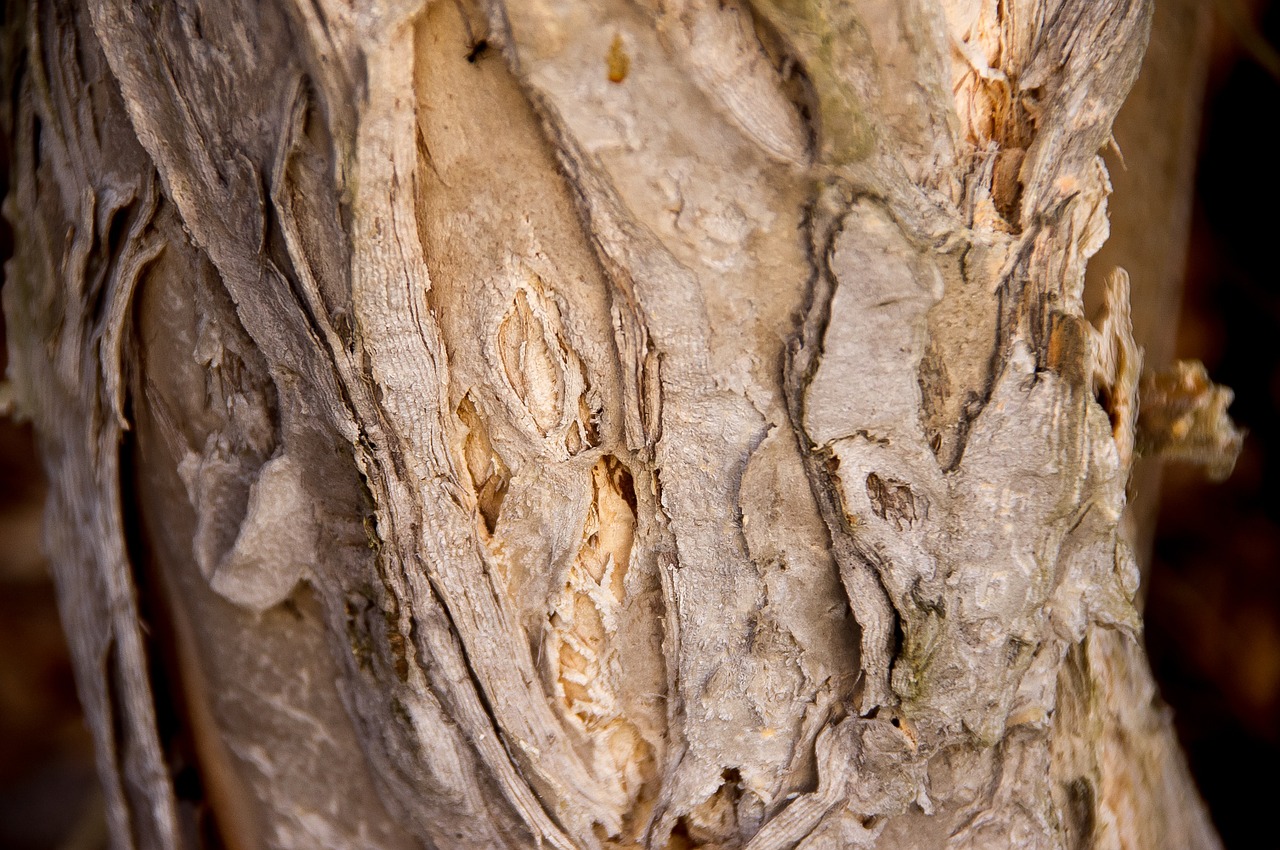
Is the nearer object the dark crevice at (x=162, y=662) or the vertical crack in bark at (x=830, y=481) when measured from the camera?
the vertical crack in bark at (x=830, y=481)

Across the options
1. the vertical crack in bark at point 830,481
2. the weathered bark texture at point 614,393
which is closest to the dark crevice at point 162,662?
the weathered bark texture at point 614,393

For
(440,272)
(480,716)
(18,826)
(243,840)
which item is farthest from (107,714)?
(18,826)

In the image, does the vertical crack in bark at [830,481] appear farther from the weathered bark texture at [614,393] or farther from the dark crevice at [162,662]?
the dark crevice at [162,662]

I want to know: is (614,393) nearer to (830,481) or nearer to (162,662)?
(830,481)

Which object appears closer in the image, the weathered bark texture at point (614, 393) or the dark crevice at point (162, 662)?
the weathered bark texture at point (614, 393)

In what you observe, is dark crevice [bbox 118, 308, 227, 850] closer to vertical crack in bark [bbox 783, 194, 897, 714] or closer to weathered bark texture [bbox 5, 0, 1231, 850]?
weathered bark texture [bbox 5, 0, 1231, 850]

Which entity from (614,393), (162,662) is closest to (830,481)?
(614,393)

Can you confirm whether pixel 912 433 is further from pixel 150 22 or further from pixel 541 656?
pixel 150 22

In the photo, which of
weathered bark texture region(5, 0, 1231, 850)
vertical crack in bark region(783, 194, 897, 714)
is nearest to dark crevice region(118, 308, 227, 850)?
weathered bark texture region(5, 0, 1231, 850)
